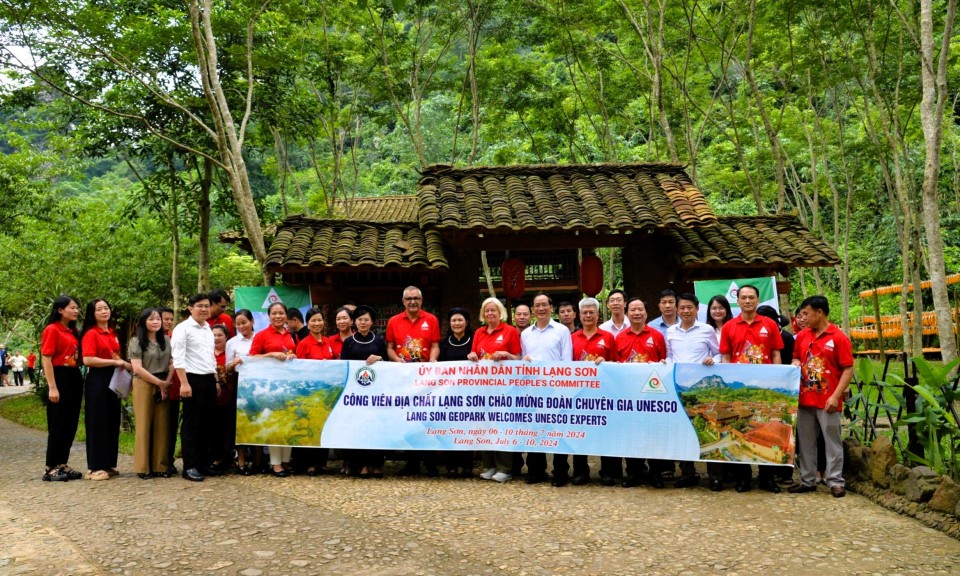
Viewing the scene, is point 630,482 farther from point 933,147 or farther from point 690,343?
point 933,147

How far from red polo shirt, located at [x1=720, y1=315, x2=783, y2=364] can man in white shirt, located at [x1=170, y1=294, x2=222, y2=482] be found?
181 inches

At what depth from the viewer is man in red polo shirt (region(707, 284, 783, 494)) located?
6211 millimetres

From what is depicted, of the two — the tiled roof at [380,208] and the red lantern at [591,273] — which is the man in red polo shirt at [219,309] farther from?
the tiled roof at [380,208]

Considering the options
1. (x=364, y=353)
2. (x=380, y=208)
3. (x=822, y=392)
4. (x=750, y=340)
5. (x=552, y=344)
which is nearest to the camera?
(x=822, y=392)

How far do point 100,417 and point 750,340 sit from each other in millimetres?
5758

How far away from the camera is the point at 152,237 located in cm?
1981

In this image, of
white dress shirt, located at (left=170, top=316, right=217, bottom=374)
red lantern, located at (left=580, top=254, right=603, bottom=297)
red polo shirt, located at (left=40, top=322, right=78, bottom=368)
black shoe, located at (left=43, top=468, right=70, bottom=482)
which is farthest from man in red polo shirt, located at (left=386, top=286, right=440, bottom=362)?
red lantern, located at (left=580, top=254, right=603, bottom=297)

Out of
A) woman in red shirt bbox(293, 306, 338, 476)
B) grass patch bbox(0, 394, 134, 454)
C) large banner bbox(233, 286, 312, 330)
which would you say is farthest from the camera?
grass patch bbox(0, 394, 134, 454)

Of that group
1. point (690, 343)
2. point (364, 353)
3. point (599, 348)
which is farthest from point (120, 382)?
point (690, 343)

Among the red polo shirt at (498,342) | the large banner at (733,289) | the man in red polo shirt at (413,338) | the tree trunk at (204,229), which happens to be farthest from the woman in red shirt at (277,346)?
the tree trunk at (204,229)

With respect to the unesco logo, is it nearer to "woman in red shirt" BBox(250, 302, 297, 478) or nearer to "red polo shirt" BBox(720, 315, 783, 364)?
"woman in red shirt" BBox(250, 302, 297, 478)

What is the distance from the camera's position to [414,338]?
693cm

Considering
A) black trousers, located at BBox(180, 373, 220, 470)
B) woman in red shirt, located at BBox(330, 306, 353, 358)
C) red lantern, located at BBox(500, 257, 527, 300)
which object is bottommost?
black trousers, located at BBox(180, 373, 220, 470)

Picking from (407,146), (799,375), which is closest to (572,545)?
(799,375)
